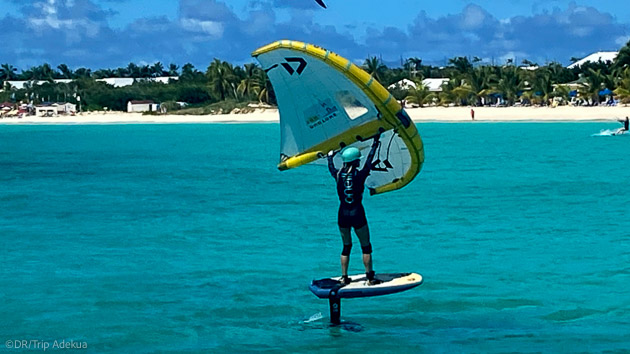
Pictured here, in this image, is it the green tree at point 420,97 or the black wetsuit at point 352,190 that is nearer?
the black wetsuit at point 352,190

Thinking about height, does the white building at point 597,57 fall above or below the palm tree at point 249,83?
above

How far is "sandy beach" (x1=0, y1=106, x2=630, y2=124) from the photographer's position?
80.6 meters

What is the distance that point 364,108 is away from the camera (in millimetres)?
10453

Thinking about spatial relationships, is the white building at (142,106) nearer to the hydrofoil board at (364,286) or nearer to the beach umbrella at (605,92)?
the beach umbrella at (605,92)

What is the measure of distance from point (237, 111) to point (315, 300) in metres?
92.1

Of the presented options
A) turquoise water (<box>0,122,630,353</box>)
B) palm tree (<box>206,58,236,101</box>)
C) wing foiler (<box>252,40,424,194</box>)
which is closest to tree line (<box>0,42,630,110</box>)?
palm tree (<box>206,58,236,101</box>)

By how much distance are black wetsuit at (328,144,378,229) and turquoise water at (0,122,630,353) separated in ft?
4.43

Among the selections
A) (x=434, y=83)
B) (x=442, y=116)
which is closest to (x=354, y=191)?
(x=442, y=116)

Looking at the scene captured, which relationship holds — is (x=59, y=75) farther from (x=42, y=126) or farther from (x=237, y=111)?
(x=237, y=111)

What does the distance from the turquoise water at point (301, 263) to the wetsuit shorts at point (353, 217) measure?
1.30m

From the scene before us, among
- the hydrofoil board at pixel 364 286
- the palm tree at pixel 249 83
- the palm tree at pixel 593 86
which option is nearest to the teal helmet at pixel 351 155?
the hydrofoil board at pixel 364 286

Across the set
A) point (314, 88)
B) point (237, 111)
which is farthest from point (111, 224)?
point (237, 111)

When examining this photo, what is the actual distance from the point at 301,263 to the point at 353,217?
5.65m

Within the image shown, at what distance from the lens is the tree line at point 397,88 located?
88562 mm
